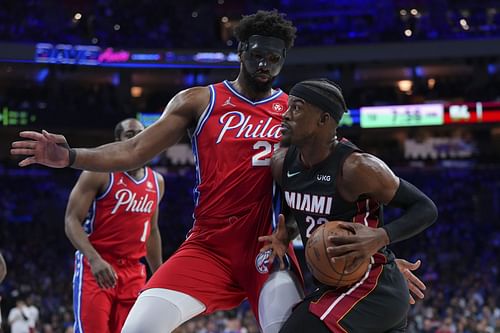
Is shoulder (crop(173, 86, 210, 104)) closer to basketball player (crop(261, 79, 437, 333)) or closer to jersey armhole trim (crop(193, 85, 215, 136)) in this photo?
jersey armhole trim (crop(193, 85, 215, 136))

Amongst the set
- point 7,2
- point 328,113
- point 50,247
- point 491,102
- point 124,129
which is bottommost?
point 50,247

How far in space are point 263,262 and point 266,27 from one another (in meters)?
1.33

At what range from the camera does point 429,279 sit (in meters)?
18.9

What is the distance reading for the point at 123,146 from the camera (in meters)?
3.92

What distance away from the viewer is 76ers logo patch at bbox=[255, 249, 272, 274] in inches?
154

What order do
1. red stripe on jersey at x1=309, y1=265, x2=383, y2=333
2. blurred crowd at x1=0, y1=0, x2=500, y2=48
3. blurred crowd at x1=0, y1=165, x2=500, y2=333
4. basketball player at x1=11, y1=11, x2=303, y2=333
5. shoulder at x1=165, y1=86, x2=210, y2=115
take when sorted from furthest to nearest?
blurred crowd at x1=0, y1=0, x2=500, y2=48
blurred crowd at x1=0, y1=165, x2=500, y2=333
shoulder at x1=165, y1=86, x2=210, y2=115
basketball player at x1=11, y1=11, x2=303, y2=333
red stripe on jersey at x1=309, y1=265, x2=383, y2=333

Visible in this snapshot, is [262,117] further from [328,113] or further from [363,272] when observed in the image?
[363,272]

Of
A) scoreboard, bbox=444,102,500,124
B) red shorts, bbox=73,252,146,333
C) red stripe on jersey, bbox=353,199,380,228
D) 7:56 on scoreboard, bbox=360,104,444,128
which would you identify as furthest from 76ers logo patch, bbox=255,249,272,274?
scoreboard, bbox=444,102,500,124

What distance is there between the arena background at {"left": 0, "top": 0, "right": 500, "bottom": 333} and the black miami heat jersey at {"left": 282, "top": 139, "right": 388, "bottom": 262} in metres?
15.3

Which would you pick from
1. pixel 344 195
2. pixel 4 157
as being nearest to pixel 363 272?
pixel 344 195

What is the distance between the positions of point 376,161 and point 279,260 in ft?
2.52

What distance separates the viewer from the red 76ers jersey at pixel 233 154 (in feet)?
13.3

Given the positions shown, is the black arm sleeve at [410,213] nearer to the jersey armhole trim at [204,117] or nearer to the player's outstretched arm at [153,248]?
the jersey armhole trim at [204,117]

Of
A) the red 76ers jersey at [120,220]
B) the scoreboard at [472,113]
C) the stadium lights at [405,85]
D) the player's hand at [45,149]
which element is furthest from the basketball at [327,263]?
the stadium lights at [405,85]
